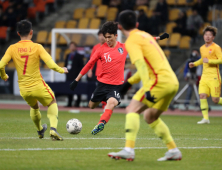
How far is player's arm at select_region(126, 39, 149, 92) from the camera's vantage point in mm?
4855

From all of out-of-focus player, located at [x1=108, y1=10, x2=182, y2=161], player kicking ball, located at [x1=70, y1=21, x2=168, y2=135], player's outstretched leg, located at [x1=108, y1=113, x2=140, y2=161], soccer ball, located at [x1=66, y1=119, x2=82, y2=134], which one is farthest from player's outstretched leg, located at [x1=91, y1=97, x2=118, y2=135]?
player's outstretched leg, located at [x1=108, y1=113, x2=140, y2=161]

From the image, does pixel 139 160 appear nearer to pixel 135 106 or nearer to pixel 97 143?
pixel 135 106

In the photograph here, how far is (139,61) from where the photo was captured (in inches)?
194

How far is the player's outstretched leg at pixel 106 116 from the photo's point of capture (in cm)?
797

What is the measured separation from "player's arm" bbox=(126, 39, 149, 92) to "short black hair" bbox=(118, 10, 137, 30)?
0.24 metres

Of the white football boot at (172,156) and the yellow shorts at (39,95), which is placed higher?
the yellow shorts at (39,95)

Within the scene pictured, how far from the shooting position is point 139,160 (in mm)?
5336

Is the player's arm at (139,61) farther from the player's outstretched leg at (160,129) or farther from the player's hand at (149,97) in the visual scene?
the player's outstretched leg at (160,129)

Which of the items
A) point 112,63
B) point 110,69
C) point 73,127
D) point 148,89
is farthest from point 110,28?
point 148,89

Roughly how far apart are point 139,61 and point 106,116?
3406 millimetres

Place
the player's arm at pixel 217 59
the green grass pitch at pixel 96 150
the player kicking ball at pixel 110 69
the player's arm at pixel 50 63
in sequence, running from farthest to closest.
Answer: the player's arm at pixel 217 59
the player kicking ball at pixel 110 69
the player's arm at pixel 50 63
the green grass pitch at pixel 96 150

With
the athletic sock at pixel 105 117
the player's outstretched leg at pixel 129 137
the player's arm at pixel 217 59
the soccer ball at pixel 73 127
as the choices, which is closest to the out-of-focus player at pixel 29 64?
the soccer ball at pixel 73 127

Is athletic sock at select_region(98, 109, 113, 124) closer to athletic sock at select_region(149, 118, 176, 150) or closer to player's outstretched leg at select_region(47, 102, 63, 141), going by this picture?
player's outstretched leg at select_region(47, 102, 63, 141)

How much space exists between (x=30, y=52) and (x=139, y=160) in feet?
8.93
